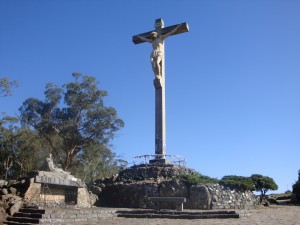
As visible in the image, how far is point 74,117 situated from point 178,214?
16543mm

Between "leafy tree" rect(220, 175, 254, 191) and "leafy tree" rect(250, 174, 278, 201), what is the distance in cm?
87

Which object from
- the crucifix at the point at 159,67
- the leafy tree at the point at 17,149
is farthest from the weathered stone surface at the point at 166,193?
the leafy tree at the point at 17,149

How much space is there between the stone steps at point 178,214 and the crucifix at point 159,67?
6.08 m

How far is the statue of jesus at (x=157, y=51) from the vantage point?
22141 mm

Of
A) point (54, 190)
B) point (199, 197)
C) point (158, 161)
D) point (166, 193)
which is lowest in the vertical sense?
point (199, 197)

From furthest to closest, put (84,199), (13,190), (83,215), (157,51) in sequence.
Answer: (157,51) → (84,199) → (13,190) → (83,215)

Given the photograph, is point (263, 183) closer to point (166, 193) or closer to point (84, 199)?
point (166, 193)

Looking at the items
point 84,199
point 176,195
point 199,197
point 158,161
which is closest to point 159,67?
point 158,161

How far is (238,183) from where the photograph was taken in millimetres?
17500

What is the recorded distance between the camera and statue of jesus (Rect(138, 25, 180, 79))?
22141mm

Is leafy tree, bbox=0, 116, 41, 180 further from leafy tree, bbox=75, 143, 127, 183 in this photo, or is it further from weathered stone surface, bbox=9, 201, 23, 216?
weathered stone surface, bbox=9, 201, 23, 216

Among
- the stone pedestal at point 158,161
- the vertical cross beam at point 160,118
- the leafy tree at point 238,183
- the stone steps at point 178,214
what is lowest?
the stone steps at point 178,214

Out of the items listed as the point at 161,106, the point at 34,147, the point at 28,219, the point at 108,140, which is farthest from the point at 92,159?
the point at 28,219

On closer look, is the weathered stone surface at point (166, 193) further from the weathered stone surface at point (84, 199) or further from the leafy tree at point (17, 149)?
the leafy tree at point (17, 149)
